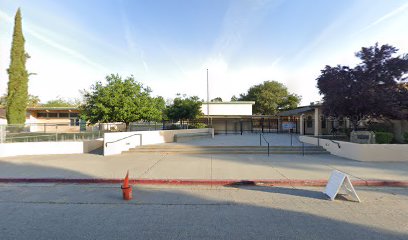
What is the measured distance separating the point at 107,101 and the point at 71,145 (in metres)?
3.57

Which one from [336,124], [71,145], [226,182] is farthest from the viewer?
[336,124]

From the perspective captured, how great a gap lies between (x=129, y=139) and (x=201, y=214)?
10.2m

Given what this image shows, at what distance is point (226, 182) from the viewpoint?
6629mm

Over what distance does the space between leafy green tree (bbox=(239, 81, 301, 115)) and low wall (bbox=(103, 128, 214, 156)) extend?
3490 cm

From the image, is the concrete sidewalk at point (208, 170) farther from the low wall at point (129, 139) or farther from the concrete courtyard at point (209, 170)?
the low wall at point (129, 139)

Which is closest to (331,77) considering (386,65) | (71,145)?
(386,65)

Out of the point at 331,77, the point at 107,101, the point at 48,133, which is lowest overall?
the point at 48,133

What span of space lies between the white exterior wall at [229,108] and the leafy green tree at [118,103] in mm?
18672

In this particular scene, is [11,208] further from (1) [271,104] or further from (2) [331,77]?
(1) [271,104]

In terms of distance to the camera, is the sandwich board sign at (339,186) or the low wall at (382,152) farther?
the low wall at (382,152)

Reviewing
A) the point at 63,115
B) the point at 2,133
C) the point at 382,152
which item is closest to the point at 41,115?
the point at 63,115

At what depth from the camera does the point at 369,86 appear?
11.0 meters

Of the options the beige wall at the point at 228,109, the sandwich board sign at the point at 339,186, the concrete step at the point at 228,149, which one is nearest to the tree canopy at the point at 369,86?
the concrete step at the point at 228,149

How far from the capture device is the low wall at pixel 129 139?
12117 mm
